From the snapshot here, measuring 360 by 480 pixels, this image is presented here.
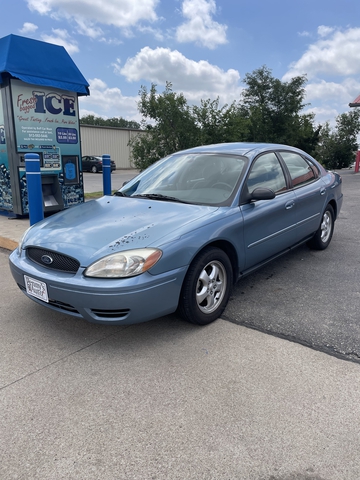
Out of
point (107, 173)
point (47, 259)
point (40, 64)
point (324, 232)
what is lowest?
point (324, 232)

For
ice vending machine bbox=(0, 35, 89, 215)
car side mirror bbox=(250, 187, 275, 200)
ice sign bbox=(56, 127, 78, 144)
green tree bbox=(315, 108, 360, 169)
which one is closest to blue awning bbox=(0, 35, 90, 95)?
ice vending machine bbox=(0, 35, 89, 215)

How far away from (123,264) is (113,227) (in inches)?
19.1

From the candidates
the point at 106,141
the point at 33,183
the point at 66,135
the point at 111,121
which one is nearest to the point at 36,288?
the point at 33,183

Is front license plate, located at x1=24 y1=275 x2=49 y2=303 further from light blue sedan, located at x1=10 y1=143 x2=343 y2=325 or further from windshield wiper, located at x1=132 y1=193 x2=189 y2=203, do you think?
windshield wiper, located at x1=132 y1=193 x2=189 y2=203

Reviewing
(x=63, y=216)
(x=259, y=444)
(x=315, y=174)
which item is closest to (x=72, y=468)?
(x=259, y=444)

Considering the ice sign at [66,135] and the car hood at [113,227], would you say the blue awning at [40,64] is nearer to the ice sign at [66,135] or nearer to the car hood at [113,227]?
the ice sign at [66,135]

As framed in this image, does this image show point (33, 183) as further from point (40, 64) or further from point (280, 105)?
point (280, 105)

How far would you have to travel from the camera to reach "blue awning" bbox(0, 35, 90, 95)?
21.6ft

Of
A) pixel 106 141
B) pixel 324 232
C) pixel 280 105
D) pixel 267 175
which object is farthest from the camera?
pixel 106 141

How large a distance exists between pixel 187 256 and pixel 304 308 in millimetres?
1372

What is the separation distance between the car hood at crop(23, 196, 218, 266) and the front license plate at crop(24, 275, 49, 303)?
0.91ft

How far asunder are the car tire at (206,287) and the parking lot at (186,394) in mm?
154

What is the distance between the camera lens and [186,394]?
2336 millimetres

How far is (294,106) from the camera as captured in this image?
2983 cm
